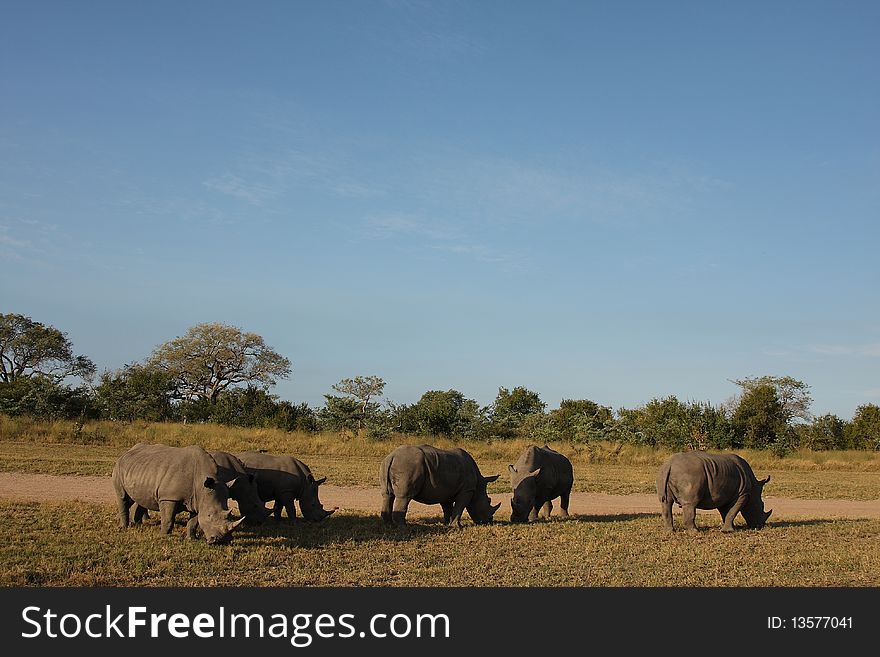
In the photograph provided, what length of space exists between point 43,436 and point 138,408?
467 inches

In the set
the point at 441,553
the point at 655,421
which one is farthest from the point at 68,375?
the point at 441,553

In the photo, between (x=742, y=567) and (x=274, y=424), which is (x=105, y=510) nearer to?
(x=742, y=567)

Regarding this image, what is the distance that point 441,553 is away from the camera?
12.1 meters

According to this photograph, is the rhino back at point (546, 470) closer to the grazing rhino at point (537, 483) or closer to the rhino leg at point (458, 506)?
the grazing rhino at point (537, 483)

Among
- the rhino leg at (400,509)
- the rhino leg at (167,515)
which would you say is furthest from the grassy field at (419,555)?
the rhino leg at (400,509)

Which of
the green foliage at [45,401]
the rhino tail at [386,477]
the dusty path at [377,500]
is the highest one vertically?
the green foliage at [45,401]

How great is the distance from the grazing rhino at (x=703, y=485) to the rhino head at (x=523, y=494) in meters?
2.74

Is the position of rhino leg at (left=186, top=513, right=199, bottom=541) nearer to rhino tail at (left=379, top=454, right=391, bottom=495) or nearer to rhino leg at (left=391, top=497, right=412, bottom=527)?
rhino tail at (left=379, top=454, right=391, bottom=495)

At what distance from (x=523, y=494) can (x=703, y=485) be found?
381 cm

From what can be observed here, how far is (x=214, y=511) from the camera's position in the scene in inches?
474

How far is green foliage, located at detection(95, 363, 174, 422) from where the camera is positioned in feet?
143

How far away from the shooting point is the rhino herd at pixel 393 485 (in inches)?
498

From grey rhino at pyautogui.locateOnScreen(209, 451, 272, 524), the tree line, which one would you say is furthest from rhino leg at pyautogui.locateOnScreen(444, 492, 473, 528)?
the tree line

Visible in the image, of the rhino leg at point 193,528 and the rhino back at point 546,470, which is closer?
the rhino leg at point 193,528
